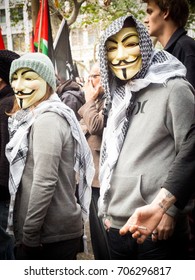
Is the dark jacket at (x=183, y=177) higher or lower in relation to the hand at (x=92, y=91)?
higher

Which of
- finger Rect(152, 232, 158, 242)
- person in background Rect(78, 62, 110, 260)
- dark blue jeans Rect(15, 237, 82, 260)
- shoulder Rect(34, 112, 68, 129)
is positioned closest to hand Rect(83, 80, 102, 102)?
person in background Rect(78, 62, 110, 260)

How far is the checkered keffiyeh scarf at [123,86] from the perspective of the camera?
1.40 metres

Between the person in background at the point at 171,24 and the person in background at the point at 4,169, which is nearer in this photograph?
the person in background at the point at 4,169

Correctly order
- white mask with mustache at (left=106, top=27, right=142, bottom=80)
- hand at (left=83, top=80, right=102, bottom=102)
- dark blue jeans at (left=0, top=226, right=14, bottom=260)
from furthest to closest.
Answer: hand at (left=83, top=80, right=102, bottom=102) < dark blue jeans at (left=0, top=226, right=14, bottom=260) < white mask with mustache at (left=106, top=27, right=142, bottom=80)

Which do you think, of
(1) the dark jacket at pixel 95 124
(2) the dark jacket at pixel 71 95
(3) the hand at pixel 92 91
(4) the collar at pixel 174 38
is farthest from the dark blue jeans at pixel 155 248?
(2) the dark jacket at pixel 71 95

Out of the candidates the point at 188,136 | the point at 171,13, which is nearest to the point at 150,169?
the point at 188,136

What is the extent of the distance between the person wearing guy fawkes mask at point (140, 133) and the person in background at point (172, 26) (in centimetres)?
35

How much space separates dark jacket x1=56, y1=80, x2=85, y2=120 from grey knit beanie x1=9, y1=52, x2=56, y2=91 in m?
1.13

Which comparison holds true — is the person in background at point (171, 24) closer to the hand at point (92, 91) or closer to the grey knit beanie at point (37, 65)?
the grey knit beanie at point (37, 65)

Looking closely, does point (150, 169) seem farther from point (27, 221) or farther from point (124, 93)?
point (27, 221)

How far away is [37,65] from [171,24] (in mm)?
672

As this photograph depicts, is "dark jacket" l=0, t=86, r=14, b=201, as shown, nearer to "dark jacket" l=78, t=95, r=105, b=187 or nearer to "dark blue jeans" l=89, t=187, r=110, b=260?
"dark jacket" l=78, t=95, r=105, b=187

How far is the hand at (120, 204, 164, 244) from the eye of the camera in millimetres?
1059

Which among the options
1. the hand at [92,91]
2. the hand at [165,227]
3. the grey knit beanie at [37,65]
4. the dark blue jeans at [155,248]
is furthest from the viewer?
the hand at [92,91]
